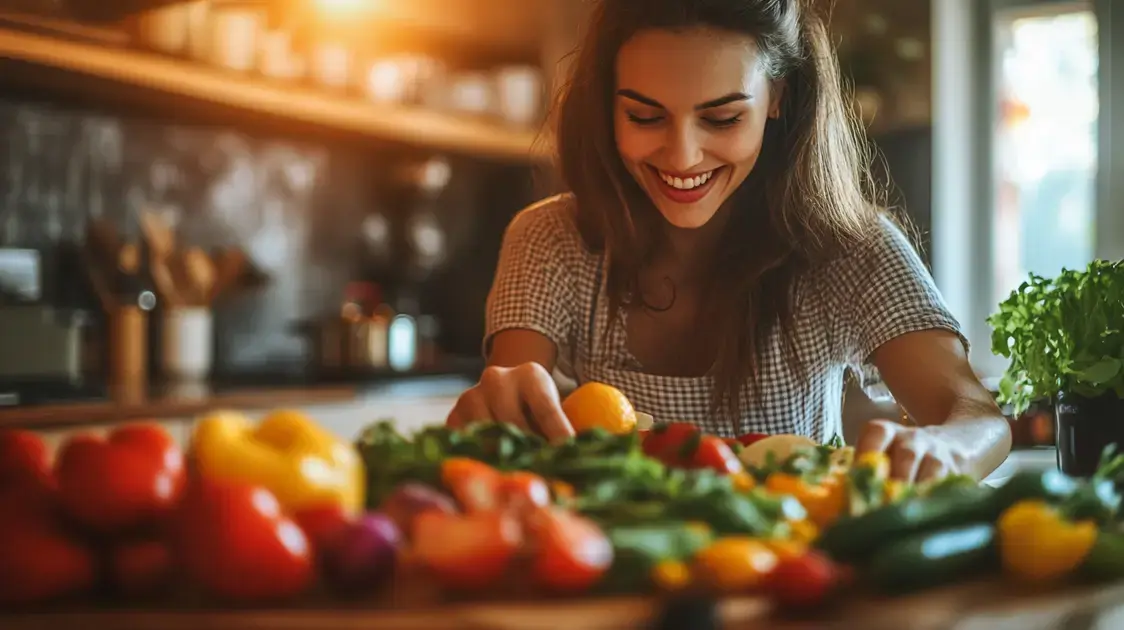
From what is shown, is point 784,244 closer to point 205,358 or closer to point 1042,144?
point 205,358

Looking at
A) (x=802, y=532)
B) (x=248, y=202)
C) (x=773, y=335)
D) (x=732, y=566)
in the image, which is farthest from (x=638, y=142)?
(x=248, y=202)

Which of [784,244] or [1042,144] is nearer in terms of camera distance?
[784,244]

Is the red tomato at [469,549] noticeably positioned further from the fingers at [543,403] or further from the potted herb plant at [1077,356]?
the potted herb plant at [1077,356]

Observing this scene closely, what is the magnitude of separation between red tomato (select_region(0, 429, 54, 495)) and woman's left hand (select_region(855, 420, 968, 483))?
2.24 ft

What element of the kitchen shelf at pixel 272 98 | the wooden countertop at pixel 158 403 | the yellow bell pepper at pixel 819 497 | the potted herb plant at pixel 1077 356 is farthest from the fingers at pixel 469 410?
the wooden countertop at pixel 158 403

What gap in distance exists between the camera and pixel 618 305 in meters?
1.67

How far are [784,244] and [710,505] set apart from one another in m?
0.87

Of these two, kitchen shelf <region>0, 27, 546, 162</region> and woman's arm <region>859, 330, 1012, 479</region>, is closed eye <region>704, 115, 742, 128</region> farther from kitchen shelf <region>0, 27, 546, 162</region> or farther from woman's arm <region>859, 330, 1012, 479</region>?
kitchen shelf <region>0, 27, 546, 162</region>

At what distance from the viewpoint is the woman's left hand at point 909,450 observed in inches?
39.9

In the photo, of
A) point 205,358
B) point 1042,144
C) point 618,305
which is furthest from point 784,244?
point 1042,144

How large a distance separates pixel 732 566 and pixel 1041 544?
25 cm

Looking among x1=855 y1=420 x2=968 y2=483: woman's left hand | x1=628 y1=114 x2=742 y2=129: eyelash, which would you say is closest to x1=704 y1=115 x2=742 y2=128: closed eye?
x1=628 y1=114 x2=742 y2=129: eyelash

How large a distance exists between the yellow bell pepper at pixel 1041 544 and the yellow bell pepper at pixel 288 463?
0.47 metres

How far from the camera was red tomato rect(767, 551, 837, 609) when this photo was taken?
0.69 metres
